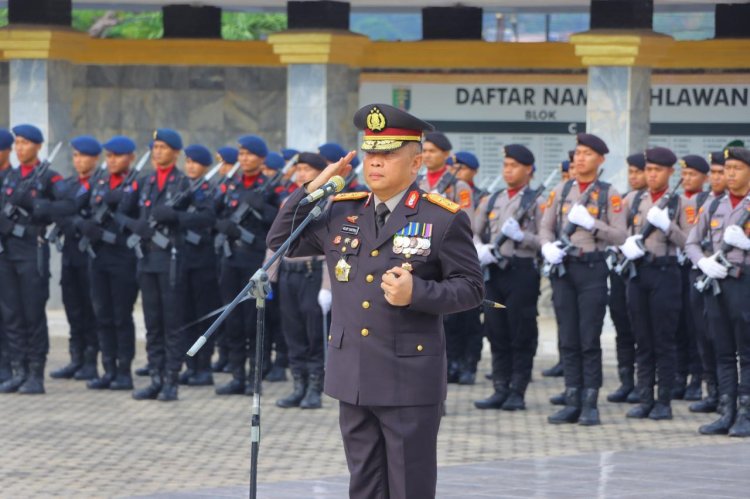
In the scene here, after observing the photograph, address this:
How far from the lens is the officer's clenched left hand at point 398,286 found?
5812 mm

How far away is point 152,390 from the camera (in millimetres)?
11938

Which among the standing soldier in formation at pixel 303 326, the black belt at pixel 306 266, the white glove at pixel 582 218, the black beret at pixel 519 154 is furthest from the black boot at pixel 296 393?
the white glove at pixel 582 218

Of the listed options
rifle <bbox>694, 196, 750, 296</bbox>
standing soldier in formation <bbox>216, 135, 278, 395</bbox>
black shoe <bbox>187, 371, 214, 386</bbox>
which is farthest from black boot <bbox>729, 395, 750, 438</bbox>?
black shoe <bbox>187, 371, 214, 386</bbox>

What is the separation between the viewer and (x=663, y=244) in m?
11.4

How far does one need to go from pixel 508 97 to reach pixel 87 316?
222 inches

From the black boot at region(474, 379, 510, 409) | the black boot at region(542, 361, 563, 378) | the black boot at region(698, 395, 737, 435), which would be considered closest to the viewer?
the black boot at region(698, 395, 737, 435)

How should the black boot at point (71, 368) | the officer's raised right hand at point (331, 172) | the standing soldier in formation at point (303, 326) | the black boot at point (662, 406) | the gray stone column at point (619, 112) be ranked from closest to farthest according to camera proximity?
the officer's raised right hand at point (331, 172) → the black boot at point (662, 406) → the standing soldier in formation at point (303, 326) → the black boot at point (71, 368) → the gray stone column at point (619, 112)

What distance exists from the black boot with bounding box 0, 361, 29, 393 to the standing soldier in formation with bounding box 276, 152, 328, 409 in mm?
2016

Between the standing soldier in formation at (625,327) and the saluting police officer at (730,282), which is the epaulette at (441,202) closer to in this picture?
the saluting police officer at (730,282)

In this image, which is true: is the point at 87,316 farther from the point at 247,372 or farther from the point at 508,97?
the point at 508,97

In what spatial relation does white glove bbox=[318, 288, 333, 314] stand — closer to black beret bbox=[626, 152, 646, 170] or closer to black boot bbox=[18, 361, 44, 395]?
black boot bbox=[18, 361, 44, 395]

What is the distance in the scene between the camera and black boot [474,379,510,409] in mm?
11727

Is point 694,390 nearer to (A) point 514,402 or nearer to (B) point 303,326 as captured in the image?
(A) point 514,402

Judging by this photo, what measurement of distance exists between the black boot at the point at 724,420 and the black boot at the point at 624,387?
1.60 metres
